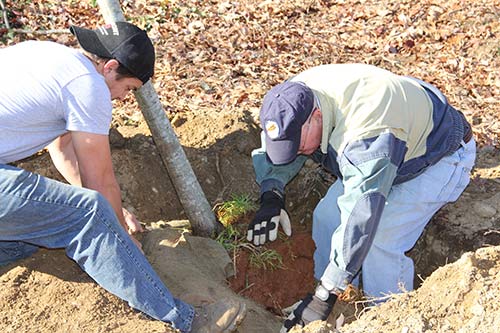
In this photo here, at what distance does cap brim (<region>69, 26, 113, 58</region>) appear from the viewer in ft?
11.8

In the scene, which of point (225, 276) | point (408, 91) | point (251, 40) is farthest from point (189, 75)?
point (408, 91)

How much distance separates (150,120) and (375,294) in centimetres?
191

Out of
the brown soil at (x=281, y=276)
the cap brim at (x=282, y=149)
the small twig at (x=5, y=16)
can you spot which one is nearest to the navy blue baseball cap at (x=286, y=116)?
the cap brim at (x=282, y=149)

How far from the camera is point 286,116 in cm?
380

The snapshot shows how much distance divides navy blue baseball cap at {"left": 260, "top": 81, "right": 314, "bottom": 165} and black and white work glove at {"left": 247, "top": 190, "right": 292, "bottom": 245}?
86cm

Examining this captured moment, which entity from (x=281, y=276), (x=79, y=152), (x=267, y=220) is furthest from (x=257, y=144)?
(x=79, y=152)

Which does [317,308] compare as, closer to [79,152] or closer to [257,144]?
[79,152]

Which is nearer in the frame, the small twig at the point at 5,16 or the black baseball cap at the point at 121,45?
the black baseball cap at the point at 121,45

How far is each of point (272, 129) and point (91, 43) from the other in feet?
3.65

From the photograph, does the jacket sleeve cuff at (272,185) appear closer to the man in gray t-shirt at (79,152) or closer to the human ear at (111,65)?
the man in gray t-shirt at (79,152)

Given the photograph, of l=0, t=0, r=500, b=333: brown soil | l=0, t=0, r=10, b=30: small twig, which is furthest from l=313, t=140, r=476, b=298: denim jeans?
l=0, t=0, r=10, b=30: small twig

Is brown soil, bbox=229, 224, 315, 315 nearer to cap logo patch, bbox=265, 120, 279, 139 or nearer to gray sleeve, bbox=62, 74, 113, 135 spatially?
cap logo patch, bbox=265, 120, 279, 139

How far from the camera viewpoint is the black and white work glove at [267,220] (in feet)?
15.7

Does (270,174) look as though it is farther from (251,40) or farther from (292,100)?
(251,40)
